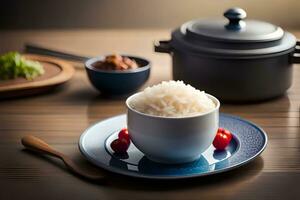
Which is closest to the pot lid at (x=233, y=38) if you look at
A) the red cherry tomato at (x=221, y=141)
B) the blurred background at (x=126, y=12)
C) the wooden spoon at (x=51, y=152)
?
the red cherry tomato at (x=221, y=141)

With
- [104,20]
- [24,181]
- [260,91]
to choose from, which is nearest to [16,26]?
[104,20]

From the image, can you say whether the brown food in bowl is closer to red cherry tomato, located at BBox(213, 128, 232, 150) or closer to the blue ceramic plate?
the blue ceramic plate

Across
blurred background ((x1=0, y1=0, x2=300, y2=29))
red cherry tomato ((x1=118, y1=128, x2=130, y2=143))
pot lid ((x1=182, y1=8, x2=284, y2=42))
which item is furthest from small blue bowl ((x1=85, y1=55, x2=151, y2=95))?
blurred background ((x1=0, y1=0, x2=300, y2=29))

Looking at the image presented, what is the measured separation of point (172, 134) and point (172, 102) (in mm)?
55

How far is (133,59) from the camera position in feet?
5.02

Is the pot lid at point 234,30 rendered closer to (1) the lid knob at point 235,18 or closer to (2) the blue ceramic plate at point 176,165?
(1) the lid knob at point 235,18

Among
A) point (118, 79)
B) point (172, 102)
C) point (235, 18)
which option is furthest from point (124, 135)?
point (235, 18)

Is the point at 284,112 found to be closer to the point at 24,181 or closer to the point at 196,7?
the point at 24,181

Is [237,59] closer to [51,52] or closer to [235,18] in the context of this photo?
[235,18]

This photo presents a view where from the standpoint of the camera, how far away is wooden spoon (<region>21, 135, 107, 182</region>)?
0.99 meters

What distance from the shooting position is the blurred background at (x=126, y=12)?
2.23 meters

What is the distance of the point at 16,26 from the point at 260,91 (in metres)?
1.24

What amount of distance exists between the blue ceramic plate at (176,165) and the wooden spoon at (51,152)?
0.03m

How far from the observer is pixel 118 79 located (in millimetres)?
1407
